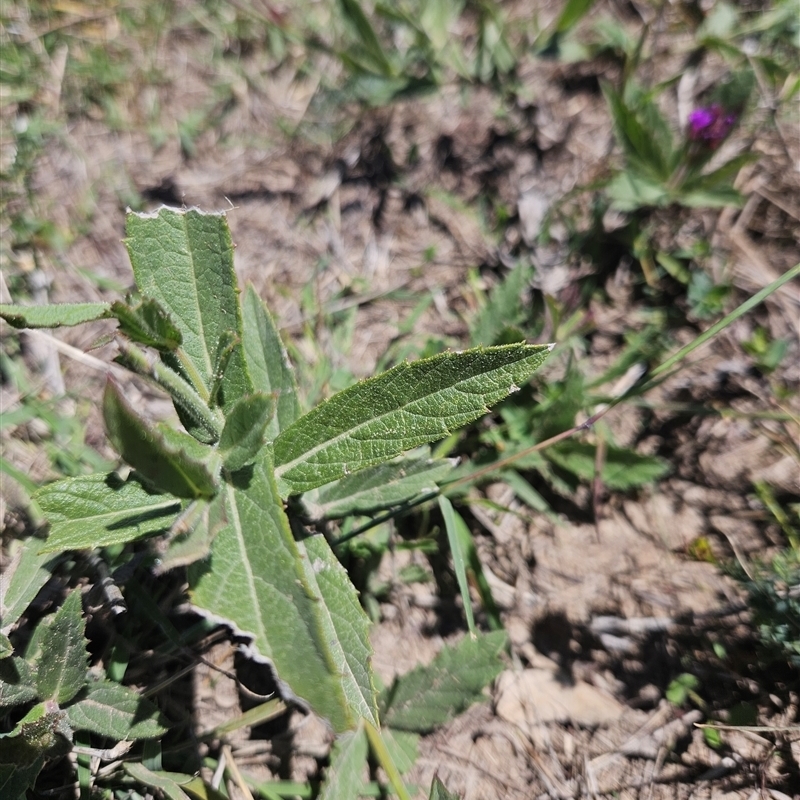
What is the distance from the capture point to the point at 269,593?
1.12m

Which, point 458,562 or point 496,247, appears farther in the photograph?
point 496,247

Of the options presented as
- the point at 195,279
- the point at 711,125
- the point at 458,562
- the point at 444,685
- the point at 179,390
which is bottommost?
the point at 444,685

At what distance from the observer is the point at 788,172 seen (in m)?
2.85

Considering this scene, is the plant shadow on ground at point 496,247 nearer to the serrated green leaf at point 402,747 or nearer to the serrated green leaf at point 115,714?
the serrated green leaf at point 402,747

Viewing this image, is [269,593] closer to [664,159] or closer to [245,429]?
[245,429]

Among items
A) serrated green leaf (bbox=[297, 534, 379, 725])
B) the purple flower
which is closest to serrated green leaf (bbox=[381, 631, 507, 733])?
serrated green leaf (bbox=[297, 534, 379, 725])

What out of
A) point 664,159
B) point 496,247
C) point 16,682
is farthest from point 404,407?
point 664,159

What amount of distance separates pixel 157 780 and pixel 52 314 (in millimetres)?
1189

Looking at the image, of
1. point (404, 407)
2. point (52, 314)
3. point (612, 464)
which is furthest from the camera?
point (612, 464)

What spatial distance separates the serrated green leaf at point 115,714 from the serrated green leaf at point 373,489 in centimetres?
63

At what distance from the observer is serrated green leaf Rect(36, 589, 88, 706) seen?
151 cm

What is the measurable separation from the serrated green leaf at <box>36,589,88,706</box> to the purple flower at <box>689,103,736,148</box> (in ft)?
8.44

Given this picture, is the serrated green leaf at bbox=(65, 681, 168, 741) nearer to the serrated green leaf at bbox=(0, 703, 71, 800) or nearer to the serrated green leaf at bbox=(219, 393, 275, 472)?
the serrated green leaf at bbox=(0, 703, 71, 800)

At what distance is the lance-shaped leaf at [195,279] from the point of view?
4.56 feet
